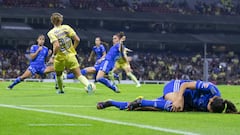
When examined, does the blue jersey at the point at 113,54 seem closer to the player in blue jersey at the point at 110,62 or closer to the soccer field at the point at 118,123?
the player in blue jersey at the point at 110,62

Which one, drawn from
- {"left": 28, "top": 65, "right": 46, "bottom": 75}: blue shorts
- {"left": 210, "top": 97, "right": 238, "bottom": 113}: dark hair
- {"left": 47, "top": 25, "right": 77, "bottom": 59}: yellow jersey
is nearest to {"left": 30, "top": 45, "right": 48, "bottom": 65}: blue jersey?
{"left": 28, "top": 65, "right": 46, "bottom": 75}: blue shorts

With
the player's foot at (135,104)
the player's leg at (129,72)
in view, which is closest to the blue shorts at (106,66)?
the player's leg at (129,72)

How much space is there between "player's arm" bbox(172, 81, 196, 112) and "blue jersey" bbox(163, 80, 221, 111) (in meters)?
0.10

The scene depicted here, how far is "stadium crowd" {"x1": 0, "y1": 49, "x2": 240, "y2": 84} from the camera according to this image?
51.2m

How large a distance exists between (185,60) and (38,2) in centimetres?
1573

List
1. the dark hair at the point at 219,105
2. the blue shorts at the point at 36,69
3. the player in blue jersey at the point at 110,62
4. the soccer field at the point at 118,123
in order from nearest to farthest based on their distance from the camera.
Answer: the soccer field at the point at 118,123 < the dark hair at the point at 219,105 < the player in blue jersey at the point at 110,62 < the blue shorts at the point at 36,69

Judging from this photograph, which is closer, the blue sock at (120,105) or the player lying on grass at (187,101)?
the player lying on grass at (187,101)

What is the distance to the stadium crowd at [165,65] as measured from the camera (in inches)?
2016

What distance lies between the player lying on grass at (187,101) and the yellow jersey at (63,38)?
5.40 metres

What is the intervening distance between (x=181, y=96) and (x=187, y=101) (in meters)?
0.64

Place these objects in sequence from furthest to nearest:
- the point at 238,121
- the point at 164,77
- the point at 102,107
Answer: the point at 164,77 < the point at 102,107 < the point at 238,121

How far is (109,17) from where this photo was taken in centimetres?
6222

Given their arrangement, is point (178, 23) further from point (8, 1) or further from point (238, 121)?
point (238, 121)

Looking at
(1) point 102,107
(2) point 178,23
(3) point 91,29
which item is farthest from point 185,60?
(1) point 102,107
